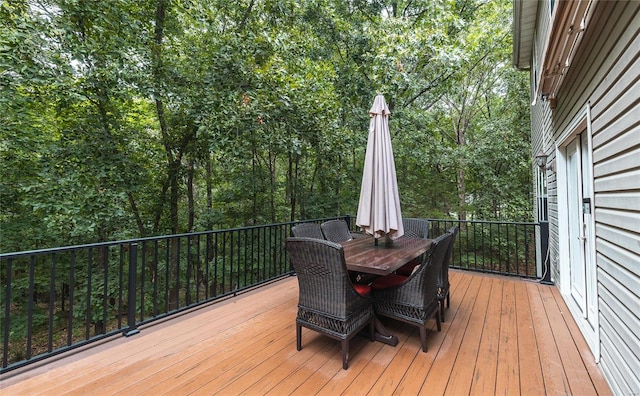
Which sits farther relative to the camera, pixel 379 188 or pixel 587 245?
pixel 379 188

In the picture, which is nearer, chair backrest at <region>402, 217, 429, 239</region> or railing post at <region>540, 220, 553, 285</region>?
railing post at <region>540, 220, 553, 285</region>

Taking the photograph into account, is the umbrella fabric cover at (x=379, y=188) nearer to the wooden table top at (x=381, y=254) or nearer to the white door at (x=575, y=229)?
the wooden table top at (x=381, y=254)

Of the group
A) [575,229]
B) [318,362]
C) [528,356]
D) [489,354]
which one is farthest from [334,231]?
[575,229]

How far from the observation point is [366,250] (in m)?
3.09

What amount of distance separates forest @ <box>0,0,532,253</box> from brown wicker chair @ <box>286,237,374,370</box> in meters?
3.19

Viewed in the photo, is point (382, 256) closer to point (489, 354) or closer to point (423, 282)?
point (423, 282)

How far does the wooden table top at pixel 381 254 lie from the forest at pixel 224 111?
8.80 ft

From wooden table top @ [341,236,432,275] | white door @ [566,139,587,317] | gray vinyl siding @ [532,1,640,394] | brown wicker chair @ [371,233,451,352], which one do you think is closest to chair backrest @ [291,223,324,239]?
wooden table top @ [341,236,432,275]

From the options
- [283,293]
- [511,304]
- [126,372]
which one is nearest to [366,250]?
[283,293]

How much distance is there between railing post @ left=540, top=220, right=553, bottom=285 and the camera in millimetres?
4102

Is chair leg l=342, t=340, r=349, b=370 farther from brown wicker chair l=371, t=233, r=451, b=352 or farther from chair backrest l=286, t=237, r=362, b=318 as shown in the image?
brown wicker chair l=371, t=233, r=451, b=352

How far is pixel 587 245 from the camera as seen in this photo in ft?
8.58

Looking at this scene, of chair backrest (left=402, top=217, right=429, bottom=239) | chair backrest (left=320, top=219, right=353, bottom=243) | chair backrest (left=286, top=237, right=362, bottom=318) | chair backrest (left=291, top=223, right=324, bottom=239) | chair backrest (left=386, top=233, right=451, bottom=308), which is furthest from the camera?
chair backrest (left=402, top=217, right=429, bottom=239)

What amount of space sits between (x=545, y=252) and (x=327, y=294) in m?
3.88
